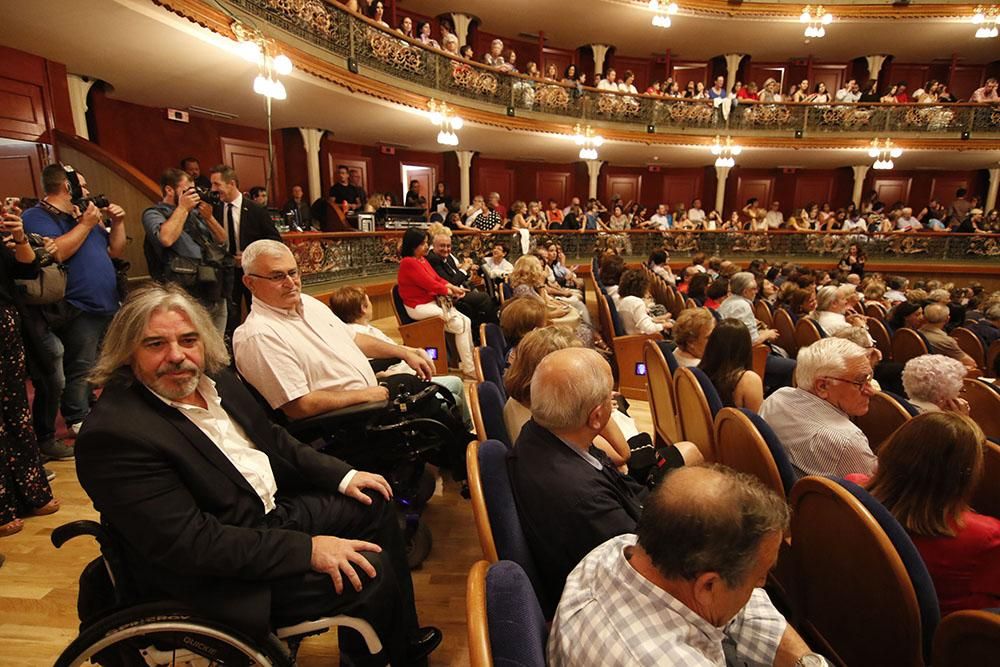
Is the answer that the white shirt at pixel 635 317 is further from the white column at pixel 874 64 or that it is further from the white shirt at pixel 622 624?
the white column at pixel 874 64

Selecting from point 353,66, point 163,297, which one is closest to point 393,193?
point 353,66

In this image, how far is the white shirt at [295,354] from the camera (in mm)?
1851

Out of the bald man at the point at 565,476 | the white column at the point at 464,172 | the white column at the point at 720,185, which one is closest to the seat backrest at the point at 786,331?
the bald man at the point at 565,476

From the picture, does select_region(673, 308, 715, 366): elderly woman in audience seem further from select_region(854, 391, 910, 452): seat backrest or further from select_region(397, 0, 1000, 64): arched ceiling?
select_region(397, 0, 1000, 64): arched ceiling

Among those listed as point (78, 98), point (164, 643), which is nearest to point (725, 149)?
point (78, 98)

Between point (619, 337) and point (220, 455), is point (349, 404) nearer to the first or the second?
point (220, 455)

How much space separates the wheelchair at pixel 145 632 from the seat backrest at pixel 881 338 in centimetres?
449

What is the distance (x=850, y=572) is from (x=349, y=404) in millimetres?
1556

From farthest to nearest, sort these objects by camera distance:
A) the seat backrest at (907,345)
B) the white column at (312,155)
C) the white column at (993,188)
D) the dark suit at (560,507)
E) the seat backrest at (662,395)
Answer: the white column at (993,188), the white column at (312,155), the seat backrest at (907,345), the seat backrest at (662,395), the dark suit at (560,507)

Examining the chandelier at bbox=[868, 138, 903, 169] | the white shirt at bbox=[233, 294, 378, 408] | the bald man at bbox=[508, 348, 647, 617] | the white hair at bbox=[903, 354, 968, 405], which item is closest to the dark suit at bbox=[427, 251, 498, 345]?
the white shirt at bbox=[233, 294, 378, 408]

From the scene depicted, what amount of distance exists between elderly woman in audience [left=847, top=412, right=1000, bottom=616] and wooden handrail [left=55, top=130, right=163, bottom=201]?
546 cm

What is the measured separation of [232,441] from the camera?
1.47 metres

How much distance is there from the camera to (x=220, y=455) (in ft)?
4.24

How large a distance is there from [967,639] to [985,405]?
86.9 inches
